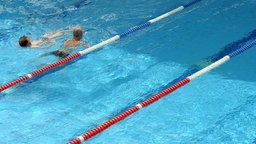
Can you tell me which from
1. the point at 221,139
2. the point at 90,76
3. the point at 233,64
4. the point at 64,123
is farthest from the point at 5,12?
the point at 221,139

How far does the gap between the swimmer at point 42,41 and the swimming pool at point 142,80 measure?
142 millimetres

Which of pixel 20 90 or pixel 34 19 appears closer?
pixel 20 90

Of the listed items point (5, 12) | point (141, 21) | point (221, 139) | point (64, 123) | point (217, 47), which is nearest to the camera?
point (221, 139)

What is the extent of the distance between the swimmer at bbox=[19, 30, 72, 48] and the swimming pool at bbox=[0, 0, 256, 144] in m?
0.14

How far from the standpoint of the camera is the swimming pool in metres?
4.31

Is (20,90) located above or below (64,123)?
above

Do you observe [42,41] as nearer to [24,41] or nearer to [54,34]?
[54,34]

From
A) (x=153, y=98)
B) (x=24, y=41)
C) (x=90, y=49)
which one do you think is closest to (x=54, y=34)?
(x=24, y=41)

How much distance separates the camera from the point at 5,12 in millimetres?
8555

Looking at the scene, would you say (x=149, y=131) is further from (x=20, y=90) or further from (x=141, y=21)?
(x=141, y=21)

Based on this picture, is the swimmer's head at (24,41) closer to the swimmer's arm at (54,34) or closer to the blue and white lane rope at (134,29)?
the swimmer's arm at (54,34)

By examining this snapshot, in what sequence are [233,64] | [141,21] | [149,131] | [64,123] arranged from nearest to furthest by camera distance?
[149,131]
[64,123]
[233,64]
[141,21]

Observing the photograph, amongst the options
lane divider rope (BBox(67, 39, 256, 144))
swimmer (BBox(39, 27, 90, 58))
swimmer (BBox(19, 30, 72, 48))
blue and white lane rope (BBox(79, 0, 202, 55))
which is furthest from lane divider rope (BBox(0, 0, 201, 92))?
lane divider rope (BBox(67, 39, 256, 144))

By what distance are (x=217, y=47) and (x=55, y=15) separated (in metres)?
3.66
